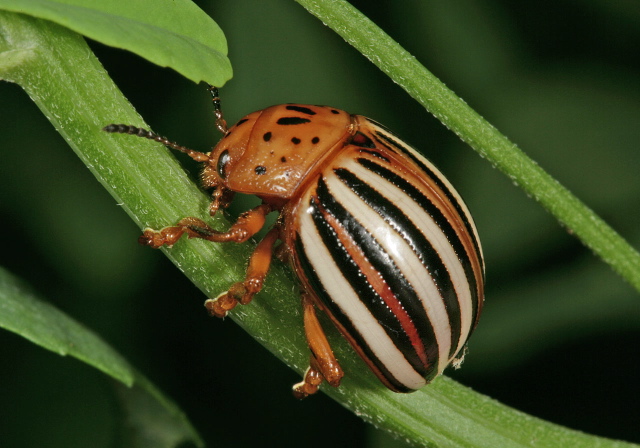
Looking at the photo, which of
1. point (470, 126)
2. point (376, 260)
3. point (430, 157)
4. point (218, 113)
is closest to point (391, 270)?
point (376, 260)

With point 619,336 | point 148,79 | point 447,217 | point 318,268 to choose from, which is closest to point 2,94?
point 148,79

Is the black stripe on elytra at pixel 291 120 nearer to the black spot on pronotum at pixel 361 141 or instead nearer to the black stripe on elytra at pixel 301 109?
the black stripe on elytra at pixel 301 109

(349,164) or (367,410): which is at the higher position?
(349,164)

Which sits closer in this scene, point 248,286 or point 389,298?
point 248,286

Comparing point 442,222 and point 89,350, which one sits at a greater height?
point 442,222

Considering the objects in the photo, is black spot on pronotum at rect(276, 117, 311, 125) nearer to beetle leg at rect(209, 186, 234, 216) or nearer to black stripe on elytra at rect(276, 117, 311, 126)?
black stripe on elytra at rect(276, 117, 311, 126)

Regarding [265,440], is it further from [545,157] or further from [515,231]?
[545,157]

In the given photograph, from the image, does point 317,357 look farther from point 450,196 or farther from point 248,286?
point 450,196
